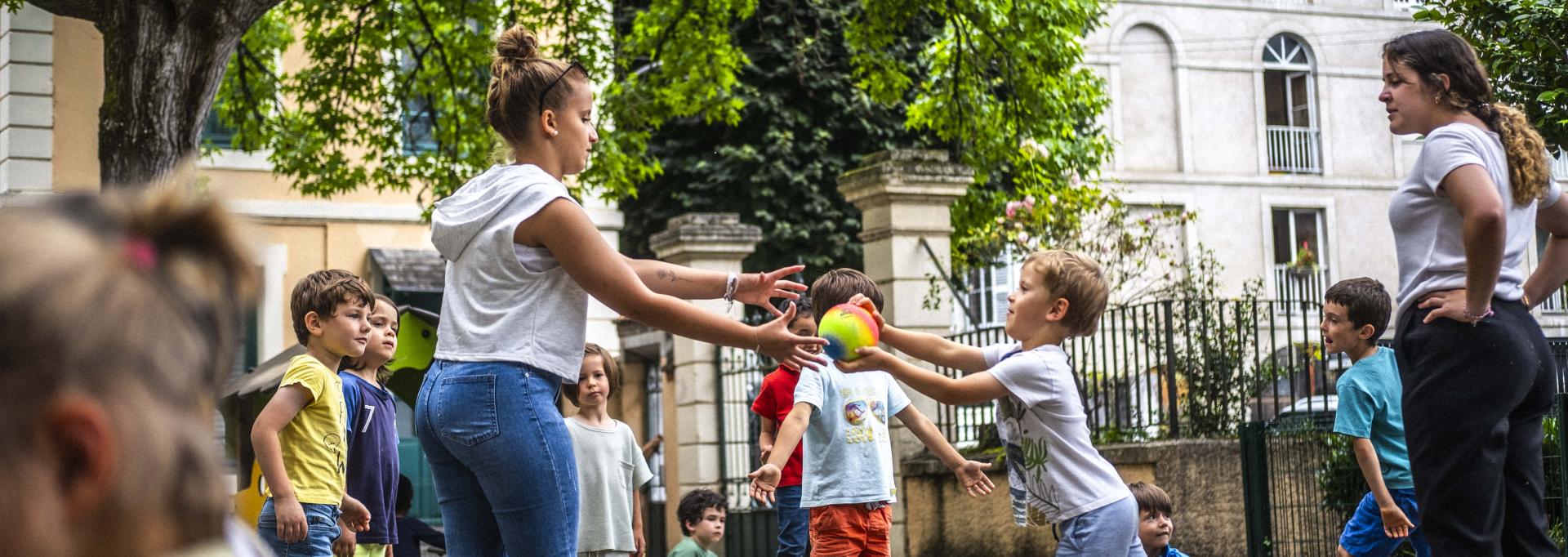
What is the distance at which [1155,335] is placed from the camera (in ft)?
35.9

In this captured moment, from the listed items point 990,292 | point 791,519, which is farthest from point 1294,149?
point 791,519

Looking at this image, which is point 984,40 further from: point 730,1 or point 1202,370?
point 1202,370

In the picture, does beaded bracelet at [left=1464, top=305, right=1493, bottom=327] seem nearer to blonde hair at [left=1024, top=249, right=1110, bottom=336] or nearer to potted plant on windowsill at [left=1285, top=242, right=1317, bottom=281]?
Result: blonde hair at [left=1024, top=249, right=1110, bottom=336]

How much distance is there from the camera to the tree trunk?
34.9ft

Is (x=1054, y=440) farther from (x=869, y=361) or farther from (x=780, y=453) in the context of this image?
(x=780, y=453)

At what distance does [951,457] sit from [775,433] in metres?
1.92

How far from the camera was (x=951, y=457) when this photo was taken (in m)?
6.43

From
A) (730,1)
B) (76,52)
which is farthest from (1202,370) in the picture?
(76,52)

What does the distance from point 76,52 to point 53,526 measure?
19.1m

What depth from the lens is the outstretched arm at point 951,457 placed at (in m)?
6.06

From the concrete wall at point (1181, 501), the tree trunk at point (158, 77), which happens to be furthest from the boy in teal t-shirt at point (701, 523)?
the tree trunk at point (158, 77)

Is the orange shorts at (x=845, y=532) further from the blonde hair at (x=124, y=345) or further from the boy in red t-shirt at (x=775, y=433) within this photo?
the blonde hair at (x=124, y=345)

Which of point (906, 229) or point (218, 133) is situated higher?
point (218, 133)

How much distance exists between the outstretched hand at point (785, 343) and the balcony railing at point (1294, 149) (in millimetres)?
28398
